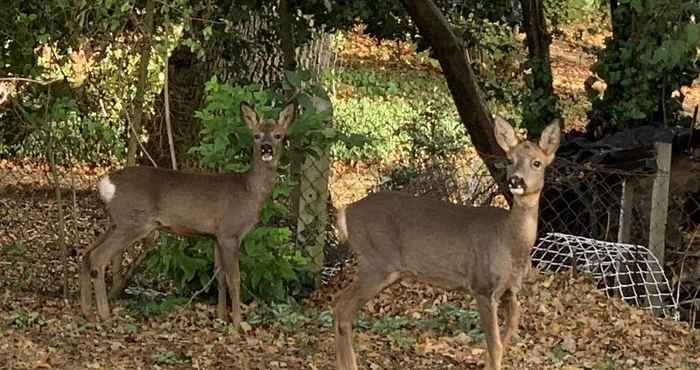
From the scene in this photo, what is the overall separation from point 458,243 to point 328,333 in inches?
44.6

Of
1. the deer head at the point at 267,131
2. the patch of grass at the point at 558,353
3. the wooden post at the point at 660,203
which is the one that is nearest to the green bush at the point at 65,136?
the deer head at the point at 267,131

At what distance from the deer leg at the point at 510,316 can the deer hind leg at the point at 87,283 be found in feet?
7.59

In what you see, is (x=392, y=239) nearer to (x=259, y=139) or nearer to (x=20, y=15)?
(x=259, y=139)

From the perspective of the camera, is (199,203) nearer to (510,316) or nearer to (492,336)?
(510,316)

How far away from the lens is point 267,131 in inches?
311

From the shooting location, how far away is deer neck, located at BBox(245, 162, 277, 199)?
796 cm

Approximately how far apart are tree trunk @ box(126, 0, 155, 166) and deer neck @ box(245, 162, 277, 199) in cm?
76

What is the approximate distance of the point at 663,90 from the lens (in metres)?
11.0

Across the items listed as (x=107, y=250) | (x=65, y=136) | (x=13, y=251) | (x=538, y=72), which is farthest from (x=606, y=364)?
(x=538, y=72)

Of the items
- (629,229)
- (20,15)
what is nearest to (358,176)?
(629,229)

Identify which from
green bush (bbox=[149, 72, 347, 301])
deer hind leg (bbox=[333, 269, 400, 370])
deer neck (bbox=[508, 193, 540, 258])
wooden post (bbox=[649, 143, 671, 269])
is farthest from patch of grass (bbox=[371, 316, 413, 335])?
wooden post (bbox=[649, 143, 671, 269])

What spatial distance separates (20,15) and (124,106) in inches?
30.6

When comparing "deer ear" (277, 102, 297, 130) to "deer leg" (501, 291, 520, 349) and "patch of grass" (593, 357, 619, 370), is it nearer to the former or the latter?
"deer leg" (501, 291, 520, 349)

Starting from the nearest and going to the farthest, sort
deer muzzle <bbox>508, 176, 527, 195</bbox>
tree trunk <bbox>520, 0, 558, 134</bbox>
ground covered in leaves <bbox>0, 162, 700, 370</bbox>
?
deer muzzle <bbox>508, 176, 527, 195</bbox> → ground covered in leaves <bbox>0, 162, 700, 370</bbox> → tree trunk <bbox>520, 0, 558, 134</bbox>
